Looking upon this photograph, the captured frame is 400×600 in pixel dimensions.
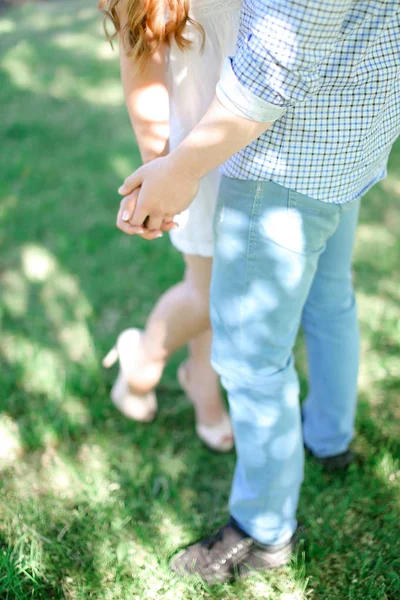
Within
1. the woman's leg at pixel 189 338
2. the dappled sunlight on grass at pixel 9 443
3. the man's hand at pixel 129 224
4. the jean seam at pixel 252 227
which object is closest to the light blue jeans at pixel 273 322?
the jean seam at pixel 252 227

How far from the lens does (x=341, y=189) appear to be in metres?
1.22

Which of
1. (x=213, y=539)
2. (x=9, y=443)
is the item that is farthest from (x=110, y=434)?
(x=213, y=539)

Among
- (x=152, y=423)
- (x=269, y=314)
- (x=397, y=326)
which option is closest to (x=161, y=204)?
(x=269, y=314)

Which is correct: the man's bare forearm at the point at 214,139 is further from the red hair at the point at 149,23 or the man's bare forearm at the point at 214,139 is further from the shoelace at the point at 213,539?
the shoelace at the point at 213,539

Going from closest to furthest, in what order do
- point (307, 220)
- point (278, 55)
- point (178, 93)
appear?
point (278, 55) < point (307, 220) < point (178, 93)

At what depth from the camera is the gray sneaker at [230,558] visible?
1525 mm

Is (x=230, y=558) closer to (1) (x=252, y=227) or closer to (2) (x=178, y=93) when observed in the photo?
(1) (x=252, y=227)

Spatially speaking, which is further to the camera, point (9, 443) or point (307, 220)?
point (9, 443)

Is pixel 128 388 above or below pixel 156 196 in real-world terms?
below

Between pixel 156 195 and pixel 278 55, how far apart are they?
1.25 ft

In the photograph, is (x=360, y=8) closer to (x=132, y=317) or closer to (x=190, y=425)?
(x=190, y=425)

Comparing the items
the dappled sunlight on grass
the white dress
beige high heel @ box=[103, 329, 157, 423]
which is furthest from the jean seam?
the dappled sunlight on grass

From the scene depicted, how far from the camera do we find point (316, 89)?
107 centimetres

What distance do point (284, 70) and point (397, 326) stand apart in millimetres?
1597
